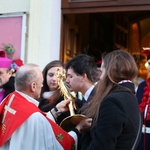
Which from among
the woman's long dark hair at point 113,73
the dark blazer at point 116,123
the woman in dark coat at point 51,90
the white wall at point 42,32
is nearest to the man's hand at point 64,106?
the woman in dark coat at point 51,90

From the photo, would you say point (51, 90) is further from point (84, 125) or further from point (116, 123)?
point (116, 123)

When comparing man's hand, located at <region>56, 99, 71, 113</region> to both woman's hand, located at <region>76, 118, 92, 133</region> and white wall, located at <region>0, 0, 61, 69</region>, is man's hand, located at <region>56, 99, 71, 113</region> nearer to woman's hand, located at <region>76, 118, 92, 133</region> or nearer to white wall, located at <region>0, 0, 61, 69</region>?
woman's hand, located at <region>76, 118, 92, 133</region>

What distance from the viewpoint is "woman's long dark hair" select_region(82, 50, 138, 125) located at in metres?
2.47

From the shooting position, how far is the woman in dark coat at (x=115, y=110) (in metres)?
2.28

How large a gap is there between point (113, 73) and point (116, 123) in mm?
350

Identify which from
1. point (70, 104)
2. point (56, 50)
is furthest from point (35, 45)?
point (70, 104)

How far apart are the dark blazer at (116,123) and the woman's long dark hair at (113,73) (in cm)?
7

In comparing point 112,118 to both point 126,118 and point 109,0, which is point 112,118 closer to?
point 126,118

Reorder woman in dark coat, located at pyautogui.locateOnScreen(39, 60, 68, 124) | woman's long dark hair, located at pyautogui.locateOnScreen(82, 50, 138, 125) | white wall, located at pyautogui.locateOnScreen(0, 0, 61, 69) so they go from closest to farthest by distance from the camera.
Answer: woman's long dark hair, located at pyautogui.locateOnScreen(82, 50, 138, 125) < woman in dark coat, located at pyautogui.locateOnScreen(39, 60, 68, 124) < white wall, located at pyautogui.locateOnScreen(0, 0, 61, 69)

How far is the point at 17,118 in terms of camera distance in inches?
108

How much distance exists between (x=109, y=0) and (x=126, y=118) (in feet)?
13.2

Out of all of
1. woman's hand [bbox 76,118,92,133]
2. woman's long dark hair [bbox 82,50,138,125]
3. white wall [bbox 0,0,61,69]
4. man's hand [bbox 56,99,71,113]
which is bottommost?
woman's hand [bbox 76,118,92,133]

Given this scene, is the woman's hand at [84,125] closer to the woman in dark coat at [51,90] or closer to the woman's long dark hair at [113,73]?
the woman's long dark hair at [113,73]

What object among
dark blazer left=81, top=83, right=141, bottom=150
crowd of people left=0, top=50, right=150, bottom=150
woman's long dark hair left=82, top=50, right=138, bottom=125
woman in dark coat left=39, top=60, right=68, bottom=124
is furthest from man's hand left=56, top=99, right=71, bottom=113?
dark blazer left=81, top=83, right=141, bottom=150
